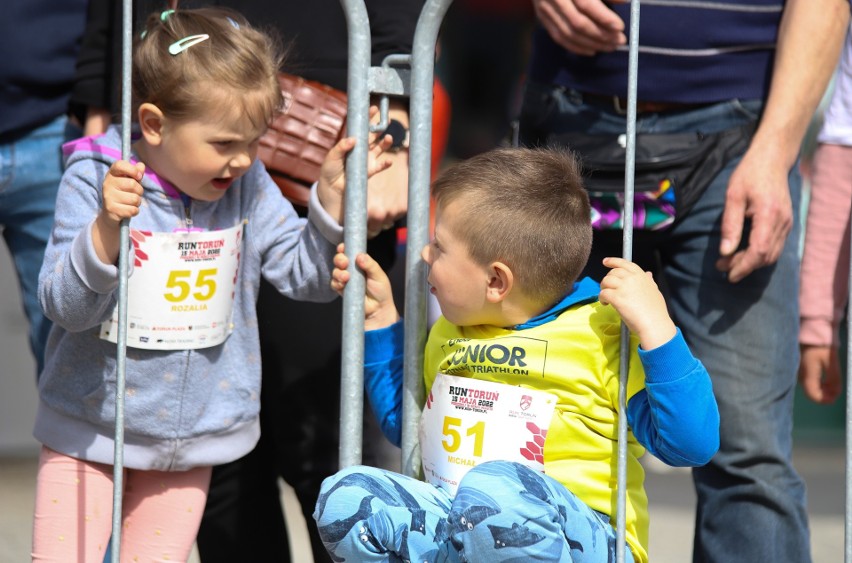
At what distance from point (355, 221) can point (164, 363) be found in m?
0.50

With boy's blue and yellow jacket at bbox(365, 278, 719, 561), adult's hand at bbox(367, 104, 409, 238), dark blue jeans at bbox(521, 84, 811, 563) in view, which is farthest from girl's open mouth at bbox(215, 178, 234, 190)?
dark blue jeans at bbox(521, 84, 811, 563)

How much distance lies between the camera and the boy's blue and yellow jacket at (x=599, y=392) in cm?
218

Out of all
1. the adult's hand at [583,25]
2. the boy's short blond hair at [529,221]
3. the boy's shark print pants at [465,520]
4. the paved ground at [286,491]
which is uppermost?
the adult's hand at [583,25]

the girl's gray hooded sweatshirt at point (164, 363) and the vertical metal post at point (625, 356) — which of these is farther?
the girl's gray hooded sweatshirt at point (164, 363)

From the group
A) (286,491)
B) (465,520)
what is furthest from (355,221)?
(286,491)

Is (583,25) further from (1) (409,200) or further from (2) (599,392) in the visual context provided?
(2) (599,392)

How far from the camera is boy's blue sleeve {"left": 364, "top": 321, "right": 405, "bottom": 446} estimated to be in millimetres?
2627

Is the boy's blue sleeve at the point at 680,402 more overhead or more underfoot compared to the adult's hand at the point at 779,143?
more underfoot

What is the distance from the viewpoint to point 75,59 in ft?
10.1

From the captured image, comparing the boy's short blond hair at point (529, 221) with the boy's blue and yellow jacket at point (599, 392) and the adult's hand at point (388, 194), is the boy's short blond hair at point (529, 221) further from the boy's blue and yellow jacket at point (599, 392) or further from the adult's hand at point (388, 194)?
the adult's hand at point (388, 194)

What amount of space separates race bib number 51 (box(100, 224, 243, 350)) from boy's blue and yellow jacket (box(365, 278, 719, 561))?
0.51 metres

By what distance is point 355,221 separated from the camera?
2.50 meters

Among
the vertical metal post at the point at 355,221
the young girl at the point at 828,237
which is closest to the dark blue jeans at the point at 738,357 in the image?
the young girl at the point at 828,237

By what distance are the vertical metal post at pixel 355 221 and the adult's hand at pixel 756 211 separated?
29.4 inches
